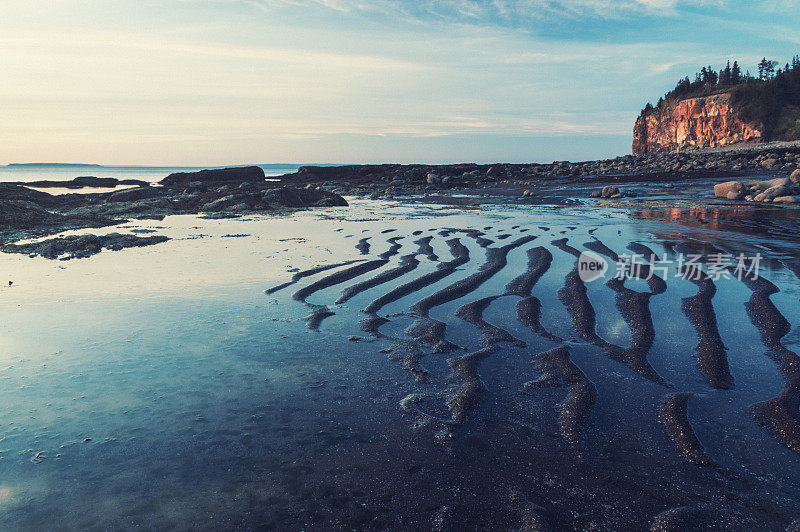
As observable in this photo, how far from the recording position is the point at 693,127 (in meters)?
88.1

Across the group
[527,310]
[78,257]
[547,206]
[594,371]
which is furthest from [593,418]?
[547,206]

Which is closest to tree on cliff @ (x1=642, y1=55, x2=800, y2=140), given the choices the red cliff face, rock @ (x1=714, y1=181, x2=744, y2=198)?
the red cliff face

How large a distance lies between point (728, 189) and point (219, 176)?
39778 mm

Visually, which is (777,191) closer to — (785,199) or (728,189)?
(785,199)

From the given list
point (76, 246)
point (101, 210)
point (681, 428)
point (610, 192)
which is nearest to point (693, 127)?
point (610, 192)

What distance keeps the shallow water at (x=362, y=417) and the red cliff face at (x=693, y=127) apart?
91.8m

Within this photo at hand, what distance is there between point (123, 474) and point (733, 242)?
1169cm

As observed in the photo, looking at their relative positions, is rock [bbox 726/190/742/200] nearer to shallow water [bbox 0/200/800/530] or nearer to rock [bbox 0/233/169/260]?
shallow water [bbox 0/200/800/530]

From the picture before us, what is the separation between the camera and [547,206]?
64.0 feet

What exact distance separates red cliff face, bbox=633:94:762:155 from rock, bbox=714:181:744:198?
7004 centimetres

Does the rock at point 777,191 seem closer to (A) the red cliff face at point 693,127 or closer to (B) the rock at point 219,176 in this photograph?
(B) the rock at point 219,176

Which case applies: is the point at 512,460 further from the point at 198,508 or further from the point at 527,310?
the point at 527,310

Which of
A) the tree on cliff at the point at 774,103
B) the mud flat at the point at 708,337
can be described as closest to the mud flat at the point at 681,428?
the mud flat at the point at 708,337

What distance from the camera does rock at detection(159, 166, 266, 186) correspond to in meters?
42.2
